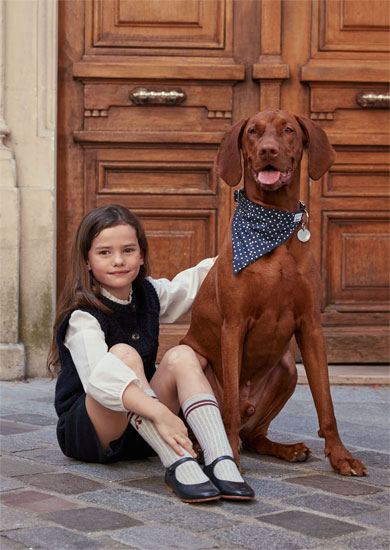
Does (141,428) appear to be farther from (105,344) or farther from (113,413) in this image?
(105,344)

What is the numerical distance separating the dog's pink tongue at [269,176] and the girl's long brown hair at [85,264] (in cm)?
51

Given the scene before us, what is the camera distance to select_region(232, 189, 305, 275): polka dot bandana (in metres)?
3.17

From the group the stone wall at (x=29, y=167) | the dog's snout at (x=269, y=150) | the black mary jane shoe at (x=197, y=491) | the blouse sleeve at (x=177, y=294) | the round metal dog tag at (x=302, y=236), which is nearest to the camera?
the black mary jane shoe at (x=197, y=491)

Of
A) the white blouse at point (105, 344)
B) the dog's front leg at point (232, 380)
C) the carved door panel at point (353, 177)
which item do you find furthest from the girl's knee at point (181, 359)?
the carved door panel at point (353, 177)

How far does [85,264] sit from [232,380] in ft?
2.24

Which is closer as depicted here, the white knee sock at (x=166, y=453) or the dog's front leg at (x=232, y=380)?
the white knee sock at (x=166, y=453)

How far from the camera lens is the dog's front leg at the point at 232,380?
3.16 metres

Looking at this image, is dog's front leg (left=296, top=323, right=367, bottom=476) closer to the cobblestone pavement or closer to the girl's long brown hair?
the cobblestone pavement

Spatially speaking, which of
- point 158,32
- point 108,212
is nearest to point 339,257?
point 158,32

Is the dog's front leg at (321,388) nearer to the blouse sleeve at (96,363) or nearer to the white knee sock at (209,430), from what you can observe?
the white knee sock at (209,430)

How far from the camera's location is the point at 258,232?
3217mm

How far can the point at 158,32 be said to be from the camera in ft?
17.6

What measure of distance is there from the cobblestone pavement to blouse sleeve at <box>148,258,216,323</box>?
0.59 m

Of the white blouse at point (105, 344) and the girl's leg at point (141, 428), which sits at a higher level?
the white blouse at point (105, 344)
